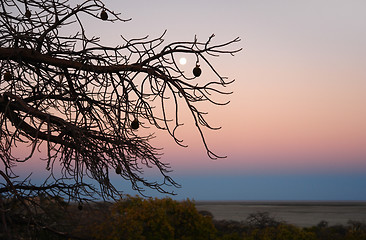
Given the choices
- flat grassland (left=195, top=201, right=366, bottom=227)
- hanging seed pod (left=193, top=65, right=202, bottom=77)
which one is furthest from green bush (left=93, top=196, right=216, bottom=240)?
flat grassland (left=195, top=201, right=366, bottom=227)

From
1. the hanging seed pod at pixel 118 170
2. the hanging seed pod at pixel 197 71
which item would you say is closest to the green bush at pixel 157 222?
the hanging seed pod at pixel 118 170

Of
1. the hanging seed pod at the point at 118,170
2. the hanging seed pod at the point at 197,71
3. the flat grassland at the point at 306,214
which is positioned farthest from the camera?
the flat grassland at the point at 306,214

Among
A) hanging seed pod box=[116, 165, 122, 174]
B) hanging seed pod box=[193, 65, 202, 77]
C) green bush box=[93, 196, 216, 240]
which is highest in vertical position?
hanging seed pod box=[193, 65, 202, 77]

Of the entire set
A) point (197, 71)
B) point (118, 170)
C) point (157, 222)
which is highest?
point (197, 71)

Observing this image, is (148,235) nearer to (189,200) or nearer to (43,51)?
(189,200)

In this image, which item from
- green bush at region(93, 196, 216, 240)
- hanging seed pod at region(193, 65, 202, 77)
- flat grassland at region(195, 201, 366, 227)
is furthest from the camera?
flat grassland at region(195, 201, 366, 227)

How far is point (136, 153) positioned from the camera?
262 inches

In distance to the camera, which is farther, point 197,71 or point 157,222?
point 157,222

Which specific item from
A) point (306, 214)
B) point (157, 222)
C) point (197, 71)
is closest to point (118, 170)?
point (197, 71)

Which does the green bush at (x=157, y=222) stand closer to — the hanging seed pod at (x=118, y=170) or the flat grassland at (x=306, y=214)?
the hanging seed pod at (x=118, y=170)

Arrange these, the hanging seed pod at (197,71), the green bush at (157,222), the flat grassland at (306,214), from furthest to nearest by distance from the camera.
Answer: the flat grassland at (306,214), the green bush at (157,222), the hanging seed pod at (197,71)

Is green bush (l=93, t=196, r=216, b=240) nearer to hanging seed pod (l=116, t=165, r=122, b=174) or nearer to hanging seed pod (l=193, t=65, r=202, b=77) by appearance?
hanging seed pod (l=116, t=165, r=122, b=174)

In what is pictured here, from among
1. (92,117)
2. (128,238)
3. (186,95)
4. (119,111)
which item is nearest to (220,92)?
(186,95)

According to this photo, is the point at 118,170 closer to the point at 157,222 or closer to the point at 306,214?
the point at 157,222
